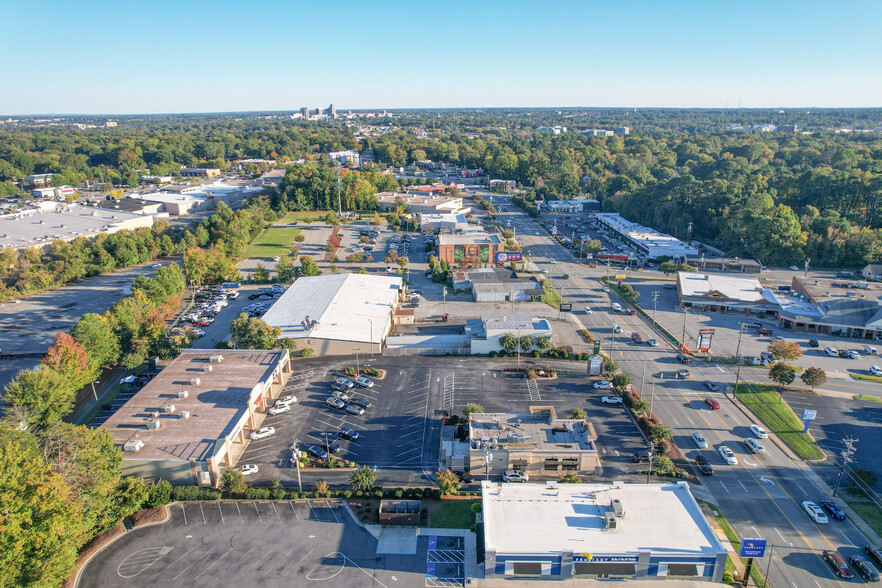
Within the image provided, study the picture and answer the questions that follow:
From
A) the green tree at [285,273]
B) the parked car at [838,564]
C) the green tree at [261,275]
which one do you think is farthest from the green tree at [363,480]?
the green tree at [261,275]

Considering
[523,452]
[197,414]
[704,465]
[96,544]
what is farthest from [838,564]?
[197,414]

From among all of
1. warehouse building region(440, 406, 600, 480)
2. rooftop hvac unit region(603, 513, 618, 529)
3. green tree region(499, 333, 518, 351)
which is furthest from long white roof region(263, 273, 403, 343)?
rooftop hvac unit region(603, 513, 618, 529)

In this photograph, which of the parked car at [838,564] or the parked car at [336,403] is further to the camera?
the parked car at [336,403]

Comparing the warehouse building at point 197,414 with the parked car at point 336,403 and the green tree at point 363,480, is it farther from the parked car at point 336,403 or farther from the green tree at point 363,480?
the green tree at point 363,480

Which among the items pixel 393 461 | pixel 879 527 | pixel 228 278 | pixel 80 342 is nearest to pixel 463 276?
pixel 228 278

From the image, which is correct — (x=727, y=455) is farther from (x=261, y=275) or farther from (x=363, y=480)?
(x=261, y=275)

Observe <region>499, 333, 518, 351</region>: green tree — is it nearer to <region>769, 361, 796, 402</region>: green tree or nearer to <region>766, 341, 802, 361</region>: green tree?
<region>769, 361, 796, 402</region>: green tree
